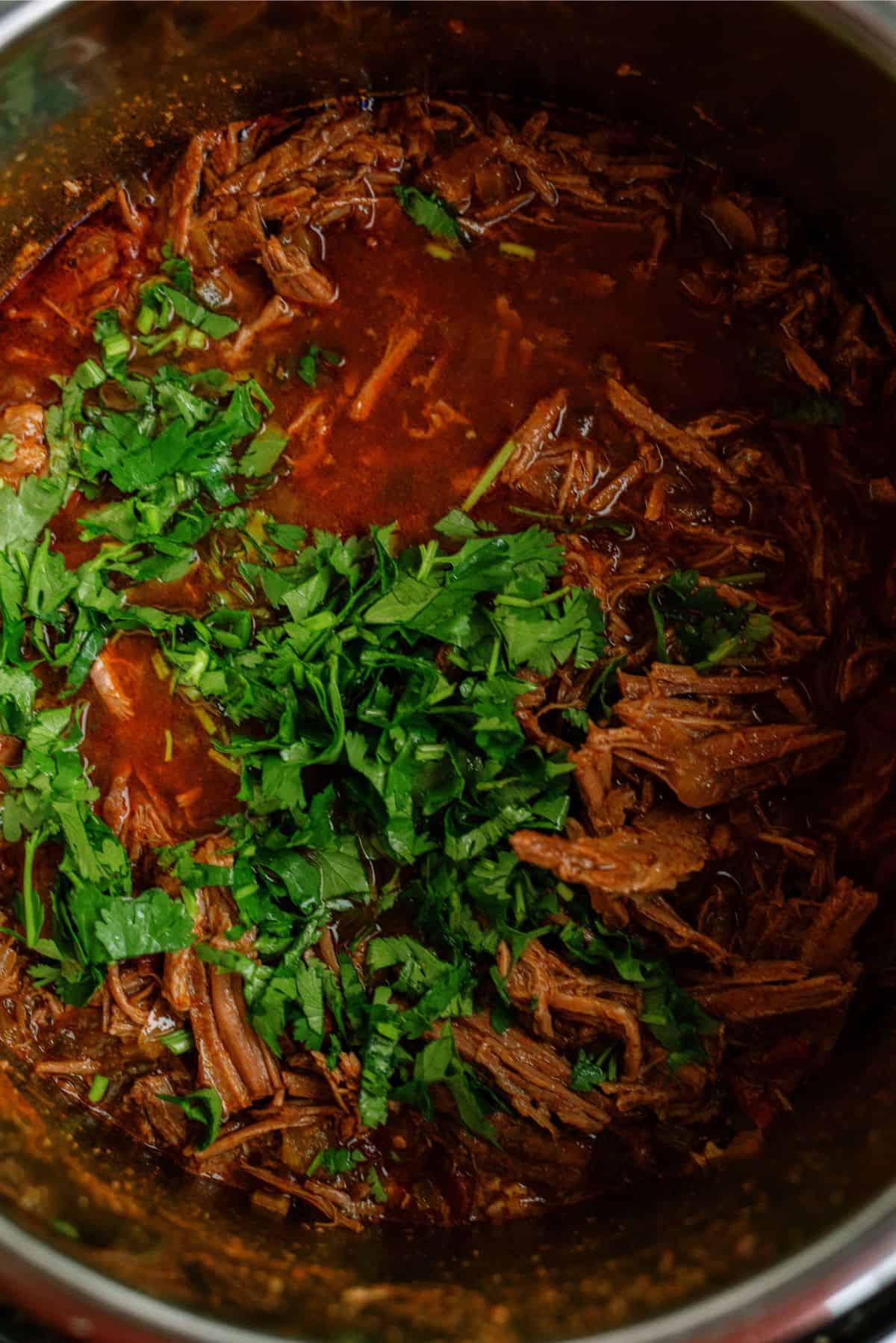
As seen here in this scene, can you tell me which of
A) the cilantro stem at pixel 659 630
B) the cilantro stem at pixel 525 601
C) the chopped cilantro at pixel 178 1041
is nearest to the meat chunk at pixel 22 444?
the cilantro stem at pixel 525 601

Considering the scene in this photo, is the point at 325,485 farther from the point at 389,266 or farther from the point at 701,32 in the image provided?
the point at 701,32

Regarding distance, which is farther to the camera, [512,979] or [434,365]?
[434,365]

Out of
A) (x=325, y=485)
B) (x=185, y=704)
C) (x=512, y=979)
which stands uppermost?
(x=325, y=485)

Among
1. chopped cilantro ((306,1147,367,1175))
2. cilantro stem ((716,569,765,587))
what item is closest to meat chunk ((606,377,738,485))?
cilantro stem ((716,569,765,587))

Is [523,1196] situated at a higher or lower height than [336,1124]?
lower

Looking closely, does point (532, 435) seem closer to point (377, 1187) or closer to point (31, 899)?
point (31, 899)

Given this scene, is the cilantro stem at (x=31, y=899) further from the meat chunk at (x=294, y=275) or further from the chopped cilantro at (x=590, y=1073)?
the meat chunk at (x=294, y=275)

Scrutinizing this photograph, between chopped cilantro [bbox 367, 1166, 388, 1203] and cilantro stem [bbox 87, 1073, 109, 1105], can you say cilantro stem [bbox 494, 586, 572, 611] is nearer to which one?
chopped cilantro [bbox 367, 1166, 388, 1203]

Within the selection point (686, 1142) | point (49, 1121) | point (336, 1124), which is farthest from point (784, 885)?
point (49, 1121)
